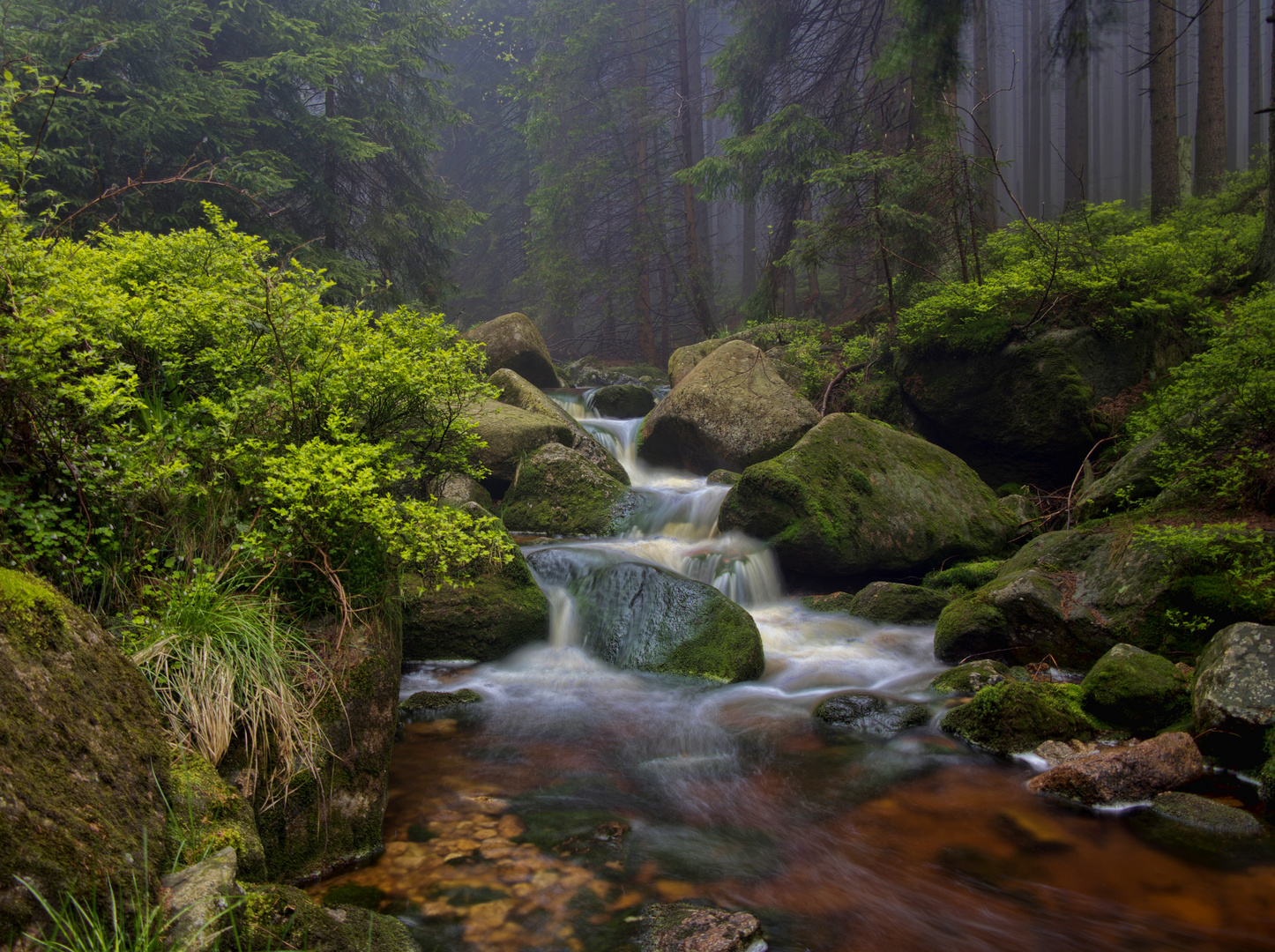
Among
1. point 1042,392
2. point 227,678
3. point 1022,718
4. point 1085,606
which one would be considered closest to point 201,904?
point 227,678

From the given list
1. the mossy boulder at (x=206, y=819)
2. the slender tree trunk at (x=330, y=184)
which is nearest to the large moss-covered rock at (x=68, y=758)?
the mossy boulder at (x=206, y=819)

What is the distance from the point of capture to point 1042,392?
1018 centimetres

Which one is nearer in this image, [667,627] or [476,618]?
[476,618]

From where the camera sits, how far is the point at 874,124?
15070mm

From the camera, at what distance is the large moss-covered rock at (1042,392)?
10.1 meters

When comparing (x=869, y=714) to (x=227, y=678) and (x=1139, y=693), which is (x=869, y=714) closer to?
(x=1139, y=693)

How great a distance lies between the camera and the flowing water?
3.34 m

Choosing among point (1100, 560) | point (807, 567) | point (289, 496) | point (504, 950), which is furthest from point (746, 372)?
point (504, 950)

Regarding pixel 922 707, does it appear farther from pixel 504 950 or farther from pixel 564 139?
pixel 564 139

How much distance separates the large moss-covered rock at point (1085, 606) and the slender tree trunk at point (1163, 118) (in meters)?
10.2

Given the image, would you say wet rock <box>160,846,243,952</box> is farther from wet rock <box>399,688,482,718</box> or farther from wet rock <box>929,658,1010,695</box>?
wet rock <box>929,658,1010,695</box>

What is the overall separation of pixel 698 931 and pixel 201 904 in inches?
78.2

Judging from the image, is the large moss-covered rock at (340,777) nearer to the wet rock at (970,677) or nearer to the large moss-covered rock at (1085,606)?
the wet rock at (970,677)

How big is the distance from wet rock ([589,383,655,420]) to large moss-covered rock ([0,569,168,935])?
1353 centimetres
